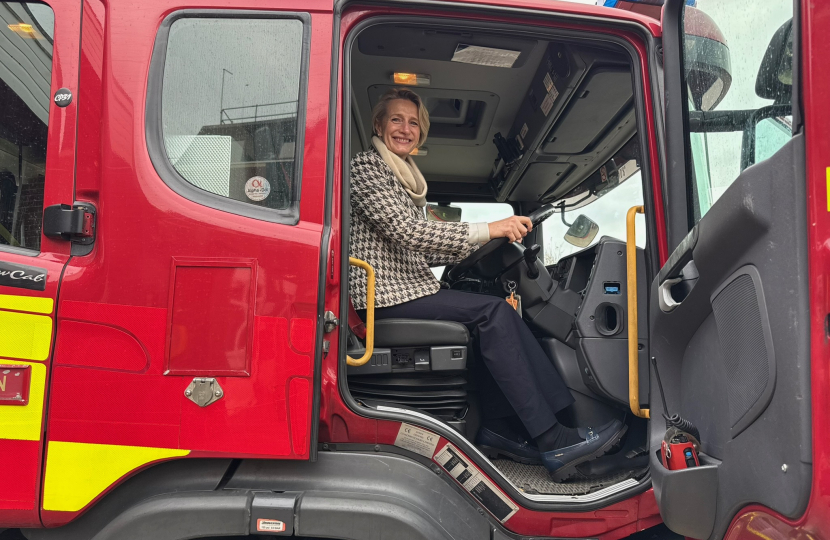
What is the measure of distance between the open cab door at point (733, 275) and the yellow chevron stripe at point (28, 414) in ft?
5.11

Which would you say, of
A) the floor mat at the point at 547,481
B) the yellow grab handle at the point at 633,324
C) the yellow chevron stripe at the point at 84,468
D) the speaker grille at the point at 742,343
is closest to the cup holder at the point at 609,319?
the yellow grab handle at the point at 633,324

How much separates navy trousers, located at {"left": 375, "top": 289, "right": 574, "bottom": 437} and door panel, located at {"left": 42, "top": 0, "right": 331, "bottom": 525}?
589mm

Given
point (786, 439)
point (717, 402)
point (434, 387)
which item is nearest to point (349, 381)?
point (434, 387)

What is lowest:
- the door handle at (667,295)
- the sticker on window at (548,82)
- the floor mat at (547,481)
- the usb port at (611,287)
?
the floor mat at (547,481)

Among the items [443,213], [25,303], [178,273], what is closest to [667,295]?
[178,273]

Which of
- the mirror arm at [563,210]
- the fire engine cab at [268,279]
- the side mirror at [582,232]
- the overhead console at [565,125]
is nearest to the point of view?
the fire engine cab at [268,279]

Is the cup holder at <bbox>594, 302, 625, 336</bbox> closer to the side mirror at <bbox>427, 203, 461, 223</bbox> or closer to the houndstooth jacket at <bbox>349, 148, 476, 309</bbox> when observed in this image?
the houndstooth jacket at <bbox>349, 148, 476, 309</bbox>

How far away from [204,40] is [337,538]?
1.37m

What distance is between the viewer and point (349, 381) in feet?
5.85

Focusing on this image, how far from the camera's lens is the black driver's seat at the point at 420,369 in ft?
5.90

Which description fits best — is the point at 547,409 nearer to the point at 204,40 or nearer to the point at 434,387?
the point at 434,387

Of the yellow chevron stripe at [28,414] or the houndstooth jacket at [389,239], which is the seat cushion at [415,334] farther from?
the yellow chevron stripe at [28,414]

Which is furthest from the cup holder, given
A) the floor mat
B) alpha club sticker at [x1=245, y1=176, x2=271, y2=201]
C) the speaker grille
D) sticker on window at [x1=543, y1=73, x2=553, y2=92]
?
alpha club sticker at [x1=245, y1=176, x2=271, y2=201]

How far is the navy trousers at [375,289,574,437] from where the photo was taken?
6.11ft
